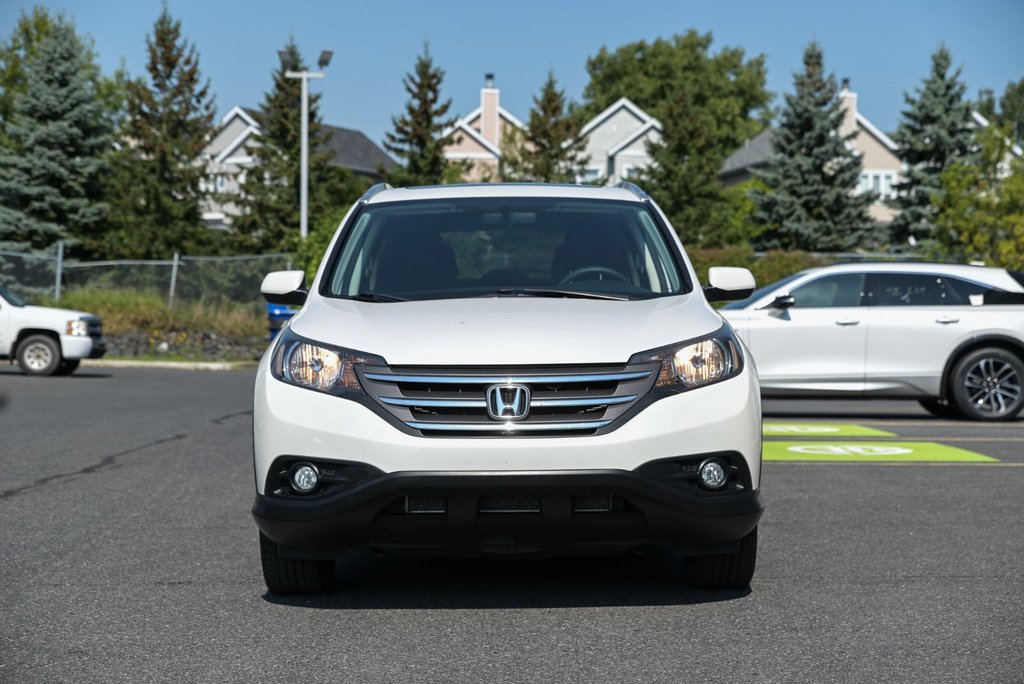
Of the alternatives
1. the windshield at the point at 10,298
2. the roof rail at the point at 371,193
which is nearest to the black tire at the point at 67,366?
the windshield at the point at 10,298

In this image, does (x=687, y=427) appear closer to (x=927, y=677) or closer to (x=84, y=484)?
(x=927, y=677)

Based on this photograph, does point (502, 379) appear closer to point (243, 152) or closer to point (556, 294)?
point (556, 294)

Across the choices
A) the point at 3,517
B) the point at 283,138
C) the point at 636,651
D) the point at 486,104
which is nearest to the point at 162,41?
the point at 283,138

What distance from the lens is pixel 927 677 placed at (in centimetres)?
443

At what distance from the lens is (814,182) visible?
54438mm

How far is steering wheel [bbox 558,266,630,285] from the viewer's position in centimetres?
635

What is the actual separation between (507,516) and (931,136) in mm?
52433

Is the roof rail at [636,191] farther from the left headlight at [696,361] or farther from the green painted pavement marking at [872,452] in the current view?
the green painted pavement marking at [872,452]

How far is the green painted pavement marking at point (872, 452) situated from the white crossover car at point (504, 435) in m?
5.73

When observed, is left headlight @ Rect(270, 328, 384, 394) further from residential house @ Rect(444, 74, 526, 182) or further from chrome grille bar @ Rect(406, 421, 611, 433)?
residential house @ Rect(444, 74, 526, 182)

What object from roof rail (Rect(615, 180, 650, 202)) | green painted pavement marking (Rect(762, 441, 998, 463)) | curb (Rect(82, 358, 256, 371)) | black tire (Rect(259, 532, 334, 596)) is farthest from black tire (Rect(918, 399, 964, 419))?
curb (Rect(82, 358, 256, 371))

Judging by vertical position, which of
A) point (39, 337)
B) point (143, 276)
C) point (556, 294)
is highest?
point (556, 294)

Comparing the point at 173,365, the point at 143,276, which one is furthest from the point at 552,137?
the point at 173,365

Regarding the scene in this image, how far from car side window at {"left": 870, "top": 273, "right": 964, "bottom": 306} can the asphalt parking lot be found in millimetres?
4975
